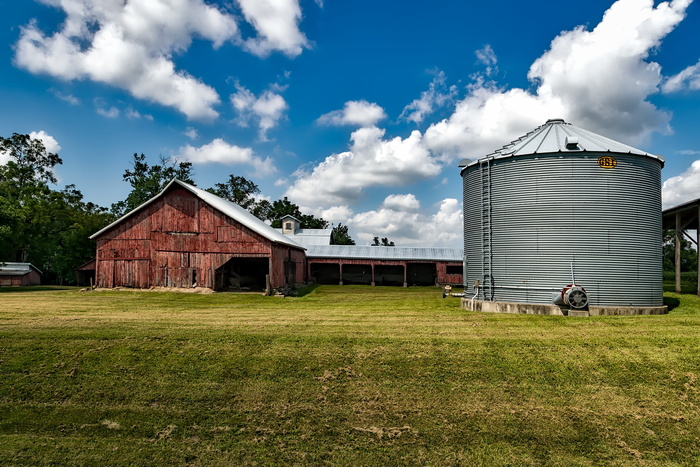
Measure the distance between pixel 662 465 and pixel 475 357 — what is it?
17.1 ft

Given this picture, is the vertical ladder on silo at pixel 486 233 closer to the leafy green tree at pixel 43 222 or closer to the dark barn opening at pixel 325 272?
the dark barn opening at pixel 325 272

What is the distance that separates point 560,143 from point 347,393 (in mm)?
16141

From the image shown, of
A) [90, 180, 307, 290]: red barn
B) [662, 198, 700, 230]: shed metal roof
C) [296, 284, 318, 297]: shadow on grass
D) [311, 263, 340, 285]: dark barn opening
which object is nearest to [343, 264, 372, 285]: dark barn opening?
[311, 263, 340, 285]: dark barn opening

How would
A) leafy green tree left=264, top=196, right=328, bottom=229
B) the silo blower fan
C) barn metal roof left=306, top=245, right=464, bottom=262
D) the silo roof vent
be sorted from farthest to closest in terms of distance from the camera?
Answer: leafy green tree left=264, top=196, right=328, bottom=229
barn metal roof left=306, top=245, right=464, bottom=262
the silo roof vent
the silo blower fan

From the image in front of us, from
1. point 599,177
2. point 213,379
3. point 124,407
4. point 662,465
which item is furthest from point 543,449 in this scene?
point 599,177

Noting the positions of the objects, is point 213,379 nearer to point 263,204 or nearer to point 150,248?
point 150,248

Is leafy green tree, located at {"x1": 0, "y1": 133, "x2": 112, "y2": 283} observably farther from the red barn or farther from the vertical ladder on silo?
the vertical ladder on silo

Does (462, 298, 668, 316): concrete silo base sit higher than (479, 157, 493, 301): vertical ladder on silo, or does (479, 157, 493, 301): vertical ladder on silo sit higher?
(479, 157, 493, 301): vertical ladder on silo

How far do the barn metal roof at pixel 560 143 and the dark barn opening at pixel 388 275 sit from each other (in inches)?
1229

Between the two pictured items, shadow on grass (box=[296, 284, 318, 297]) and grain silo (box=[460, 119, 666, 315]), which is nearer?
grain silo (box=[460, 119, 666, 315])

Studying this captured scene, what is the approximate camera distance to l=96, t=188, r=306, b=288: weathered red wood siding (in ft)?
101

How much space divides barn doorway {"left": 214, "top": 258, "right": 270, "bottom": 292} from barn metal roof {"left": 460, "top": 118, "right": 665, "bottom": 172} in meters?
18.8

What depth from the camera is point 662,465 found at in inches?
302

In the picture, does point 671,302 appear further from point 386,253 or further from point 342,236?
point 342,236
